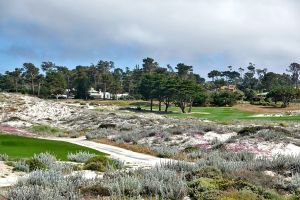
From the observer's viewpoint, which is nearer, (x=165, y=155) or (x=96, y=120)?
(x=165, y=155)

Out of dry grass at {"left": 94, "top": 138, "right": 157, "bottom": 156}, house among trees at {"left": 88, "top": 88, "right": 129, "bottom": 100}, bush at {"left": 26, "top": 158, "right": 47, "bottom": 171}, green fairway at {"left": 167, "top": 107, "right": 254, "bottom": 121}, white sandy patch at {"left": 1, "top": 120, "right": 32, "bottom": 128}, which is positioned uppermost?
house among trees at {"left": 88, "top": 88, "right": 129, "bottom": 100}

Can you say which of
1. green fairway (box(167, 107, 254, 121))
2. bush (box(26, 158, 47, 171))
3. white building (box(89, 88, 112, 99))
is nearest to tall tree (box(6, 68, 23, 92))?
white building (box(89, 88, 112, 99))

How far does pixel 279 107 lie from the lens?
126 metres

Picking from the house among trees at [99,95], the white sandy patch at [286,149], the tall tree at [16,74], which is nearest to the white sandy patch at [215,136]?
the white sandy patch at [286,149]

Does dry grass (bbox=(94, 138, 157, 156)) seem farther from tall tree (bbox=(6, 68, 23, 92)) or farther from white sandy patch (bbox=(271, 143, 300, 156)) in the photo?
tall tree (bbox=(6, 68, 23, 92))

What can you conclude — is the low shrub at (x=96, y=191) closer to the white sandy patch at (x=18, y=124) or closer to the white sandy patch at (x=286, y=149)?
the white sandy patch at (x=286, y=149)

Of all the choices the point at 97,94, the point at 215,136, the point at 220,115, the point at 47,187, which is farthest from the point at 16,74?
the point at 47,187

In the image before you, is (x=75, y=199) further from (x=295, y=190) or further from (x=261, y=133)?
Result: (x=261, y=133)

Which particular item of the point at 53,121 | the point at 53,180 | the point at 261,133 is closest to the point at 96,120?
the point at 53,121

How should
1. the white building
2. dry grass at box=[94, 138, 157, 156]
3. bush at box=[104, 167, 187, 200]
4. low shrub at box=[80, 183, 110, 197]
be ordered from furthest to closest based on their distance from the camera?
the white building
dry grass at box=[94, 138, 157, 156]
low shrub at box=[80, 183, 110, 197]
bush at box=[104, 167, 187, 200]

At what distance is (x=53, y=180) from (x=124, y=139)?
33.1 m

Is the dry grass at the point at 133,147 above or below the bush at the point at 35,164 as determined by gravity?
below

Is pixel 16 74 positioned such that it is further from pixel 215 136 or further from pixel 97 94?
pixel 215 136

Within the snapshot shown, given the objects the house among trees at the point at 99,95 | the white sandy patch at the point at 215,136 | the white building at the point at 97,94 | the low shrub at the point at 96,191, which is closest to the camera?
the low shrub at the point at 96,191
